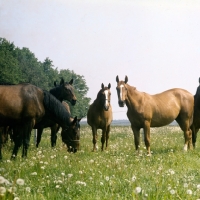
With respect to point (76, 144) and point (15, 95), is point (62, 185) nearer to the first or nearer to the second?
point (15, 95)

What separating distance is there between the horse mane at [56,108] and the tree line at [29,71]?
10272 millimetres

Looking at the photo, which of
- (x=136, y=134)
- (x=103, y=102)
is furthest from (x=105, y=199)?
(x=103, y=102)

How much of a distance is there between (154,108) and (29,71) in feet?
128

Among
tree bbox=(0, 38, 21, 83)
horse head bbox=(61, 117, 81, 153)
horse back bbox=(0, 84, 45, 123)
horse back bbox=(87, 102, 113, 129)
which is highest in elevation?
tree bbox=(0, 38, 21, 83)

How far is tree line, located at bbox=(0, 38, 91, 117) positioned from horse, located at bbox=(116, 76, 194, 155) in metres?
10.7

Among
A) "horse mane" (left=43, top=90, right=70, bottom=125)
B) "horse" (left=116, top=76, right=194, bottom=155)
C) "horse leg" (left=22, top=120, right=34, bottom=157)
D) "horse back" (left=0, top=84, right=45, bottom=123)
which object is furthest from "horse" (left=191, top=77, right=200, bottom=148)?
"horse leg" (left=22, top=120, right=34, bottom=157)

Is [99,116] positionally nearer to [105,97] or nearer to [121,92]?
[105,97]

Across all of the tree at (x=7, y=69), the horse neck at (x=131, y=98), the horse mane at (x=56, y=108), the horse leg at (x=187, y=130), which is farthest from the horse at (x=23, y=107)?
the tree at (x=7, y=69)

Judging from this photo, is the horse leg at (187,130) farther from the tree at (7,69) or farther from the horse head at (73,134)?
the tree at (7,69)

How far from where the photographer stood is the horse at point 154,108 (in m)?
10.4

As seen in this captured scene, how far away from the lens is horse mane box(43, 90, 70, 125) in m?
9.66

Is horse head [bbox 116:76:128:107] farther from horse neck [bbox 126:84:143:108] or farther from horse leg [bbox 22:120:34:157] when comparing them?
horse leg [bbox 22:120:34:157]

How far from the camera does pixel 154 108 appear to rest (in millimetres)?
11148

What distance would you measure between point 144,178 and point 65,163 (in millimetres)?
2007
